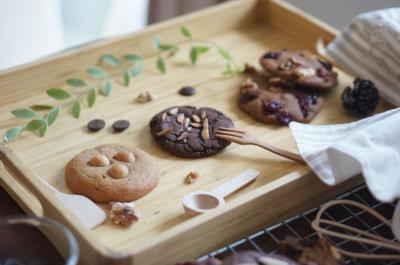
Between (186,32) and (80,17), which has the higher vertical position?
(186,32)

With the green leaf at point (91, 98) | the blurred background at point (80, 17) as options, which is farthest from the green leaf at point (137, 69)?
the blurred background at point (80, 17)

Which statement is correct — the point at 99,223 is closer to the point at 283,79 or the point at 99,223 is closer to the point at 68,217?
the point at 68,217

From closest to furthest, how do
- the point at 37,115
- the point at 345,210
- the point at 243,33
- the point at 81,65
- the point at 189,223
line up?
the point at 189,223 < the point at 345,210 < the point at 37,115 < the point at 81,65 < the point at 243,33

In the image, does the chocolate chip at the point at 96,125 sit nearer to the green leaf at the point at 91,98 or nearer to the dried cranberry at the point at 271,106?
the green leaf at the point at 91,98

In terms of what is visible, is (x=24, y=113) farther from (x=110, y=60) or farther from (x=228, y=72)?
(x=228, y=72)

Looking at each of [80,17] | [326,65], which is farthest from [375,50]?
[80,17]

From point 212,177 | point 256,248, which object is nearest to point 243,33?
point 212,177

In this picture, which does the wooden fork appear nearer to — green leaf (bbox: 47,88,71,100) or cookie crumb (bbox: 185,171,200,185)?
cookie crumb (bbox: 185,171,200,185)

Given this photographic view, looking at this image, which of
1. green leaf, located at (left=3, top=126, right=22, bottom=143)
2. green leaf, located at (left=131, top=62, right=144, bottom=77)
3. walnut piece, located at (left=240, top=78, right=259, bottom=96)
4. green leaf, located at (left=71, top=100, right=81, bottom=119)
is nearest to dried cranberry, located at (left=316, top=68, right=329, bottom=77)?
walnut piece, located at (left=240, top=78, right=259, bottom=96)
